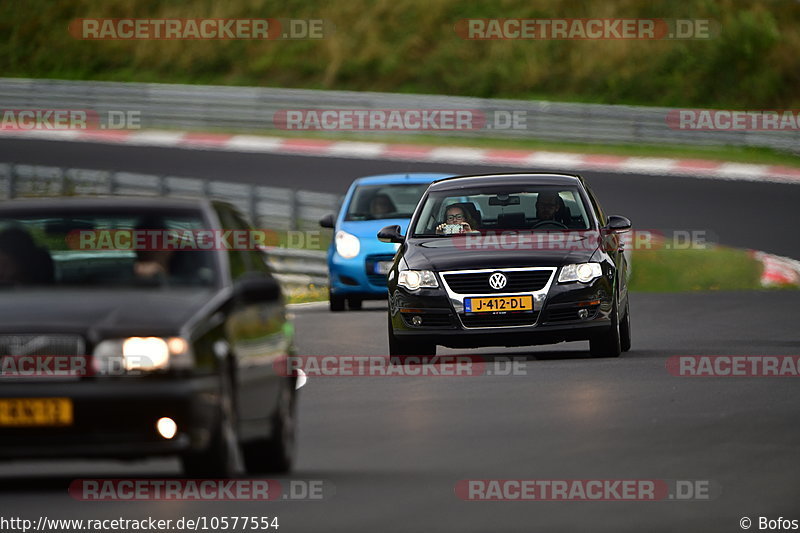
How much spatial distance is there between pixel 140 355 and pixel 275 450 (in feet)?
4.11

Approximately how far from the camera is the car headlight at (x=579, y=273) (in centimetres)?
1500

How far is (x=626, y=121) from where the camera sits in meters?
38.0

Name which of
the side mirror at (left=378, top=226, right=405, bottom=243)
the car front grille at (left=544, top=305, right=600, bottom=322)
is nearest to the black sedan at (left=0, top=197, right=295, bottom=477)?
the car front grille at (left=544, top=305, right=600, bottom=322)

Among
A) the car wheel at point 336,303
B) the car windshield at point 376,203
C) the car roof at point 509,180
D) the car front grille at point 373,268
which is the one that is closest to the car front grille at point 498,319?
the car roof at point 509,180

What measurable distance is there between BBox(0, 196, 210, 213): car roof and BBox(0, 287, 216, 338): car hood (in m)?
0.64

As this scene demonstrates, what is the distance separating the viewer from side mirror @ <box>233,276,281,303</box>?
876cm

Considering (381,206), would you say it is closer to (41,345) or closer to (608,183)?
(608,183)

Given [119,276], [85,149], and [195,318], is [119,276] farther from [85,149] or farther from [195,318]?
[85,149]

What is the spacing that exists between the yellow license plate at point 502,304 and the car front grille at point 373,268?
6.45 metres

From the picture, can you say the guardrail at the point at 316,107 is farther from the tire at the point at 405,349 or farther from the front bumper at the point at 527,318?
the front bumper at the point at 527,318

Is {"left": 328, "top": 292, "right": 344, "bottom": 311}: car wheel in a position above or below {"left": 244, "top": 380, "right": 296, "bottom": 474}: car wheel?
below

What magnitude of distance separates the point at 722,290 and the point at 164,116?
19454 mm

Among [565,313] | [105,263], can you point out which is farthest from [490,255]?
[105,263]

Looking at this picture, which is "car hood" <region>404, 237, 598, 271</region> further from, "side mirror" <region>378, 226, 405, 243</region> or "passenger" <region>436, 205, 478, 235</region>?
"side mirror" <region>378, 226, 405, 243</region>
